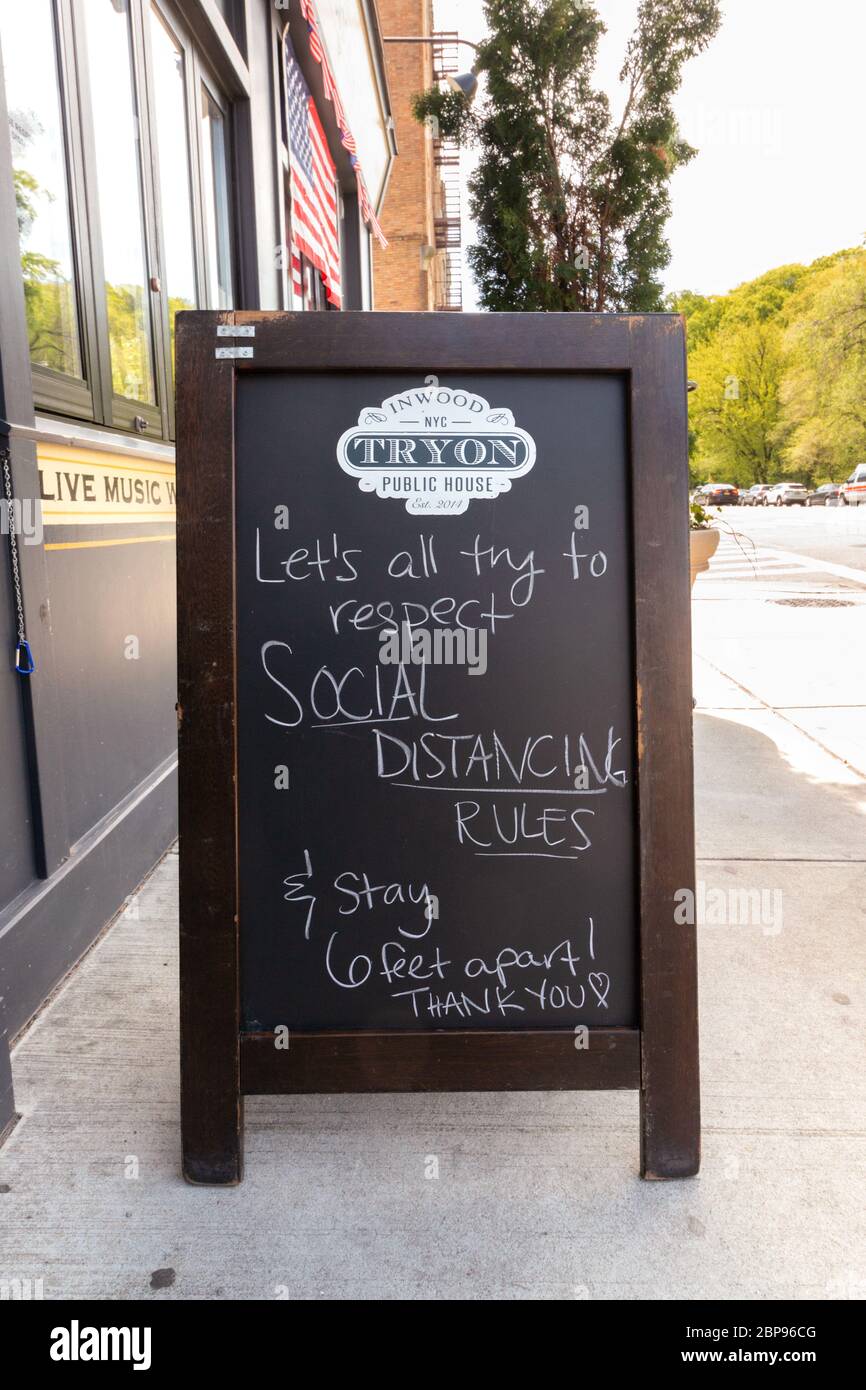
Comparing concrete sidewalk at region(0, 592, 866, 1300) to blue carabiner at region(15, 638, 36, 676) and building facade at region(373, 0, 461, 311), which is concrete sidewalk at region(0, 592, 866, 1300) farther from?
building facade at region(373, 0, 461, 311)

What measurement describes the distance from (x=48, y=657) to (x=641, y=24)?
905 centimetres

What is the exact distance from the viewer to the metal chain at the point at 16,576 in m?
2.72

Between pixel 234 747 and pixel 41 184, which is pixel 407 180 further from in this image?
pixel 234 747

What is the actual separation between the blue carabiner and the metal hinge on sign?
113 centimetres

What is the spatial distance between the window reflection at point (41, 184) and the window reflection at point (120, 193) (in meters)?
0.29

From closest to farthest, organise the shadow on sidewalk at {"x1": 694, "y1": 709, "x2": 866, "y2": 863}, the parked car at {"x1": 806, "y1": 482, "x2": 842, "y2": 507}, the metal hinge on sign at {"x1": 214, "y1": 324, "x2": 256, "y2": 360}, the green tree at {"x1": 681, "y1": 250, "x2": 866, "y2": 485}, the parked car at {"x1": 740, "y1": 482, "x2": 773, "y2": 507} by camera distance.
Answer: the metal hinge on sign at {"x1": 214, "y1": 324, "x2": 256, "y2": 360}, the shadow on sidewalk at {"x1": 694, "y1": 709, "x2": 866, "y2": 863}, the green tree at {"x1": 681, "y1": 250, "x2": 866, "y2": 485}, the parked car at {"x1": 806, "y1": 482, "x2": 842, "y2": 507}, the parked car at {"x1": 740, "y1": 482, "x2": 773, "y2": 507}

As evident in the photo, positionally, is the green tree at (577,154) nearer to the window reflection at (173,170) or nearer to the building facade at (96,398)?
the building facade at (96,398)

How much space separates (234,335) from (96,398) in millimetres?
1766

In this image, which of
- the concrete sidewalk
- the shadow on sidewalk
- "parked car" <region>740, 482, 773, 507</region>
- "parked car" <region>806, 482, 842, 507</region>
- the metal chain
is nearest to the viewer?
the concrete sidewalk

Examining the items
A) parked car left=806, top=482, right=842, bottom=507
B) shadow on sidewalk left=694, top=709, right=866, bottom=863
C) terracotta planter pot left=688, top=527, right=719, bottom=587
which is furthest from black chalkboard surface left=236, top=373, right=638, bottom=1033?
parked car left=806, top=482, right=842, bottom=507

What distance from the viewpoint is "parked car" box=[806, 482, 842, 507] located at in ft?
167

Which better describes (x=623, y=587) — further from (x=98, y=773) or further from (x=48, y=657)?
(x=98, y=773)
